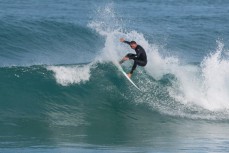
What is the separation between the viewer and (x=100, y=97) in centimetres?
1925

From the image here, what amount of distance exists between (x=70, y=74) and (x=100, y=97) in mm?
1356

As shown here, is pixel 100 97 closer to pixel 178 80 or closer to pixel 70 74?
pixel 70 74

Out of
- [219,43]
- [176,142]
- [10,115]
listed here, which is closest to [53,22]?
[219,43]

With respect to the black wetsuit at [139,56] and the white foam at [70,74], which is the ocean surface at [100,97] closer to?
the white foam at [70,74]

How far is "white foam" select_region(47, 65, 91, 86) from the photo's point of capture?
19.4m

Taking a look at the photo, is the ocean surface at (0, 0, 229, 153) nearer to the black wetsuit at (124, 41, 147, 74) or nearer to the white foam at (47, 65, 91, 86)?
the white foam at (47, 65, 91, 86)

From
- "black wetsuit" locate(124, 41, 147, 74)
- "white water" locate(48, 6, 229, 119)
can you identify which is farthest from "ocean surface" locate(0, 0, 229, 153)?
"black wetsuit" locate(124, 41, 147, 74)

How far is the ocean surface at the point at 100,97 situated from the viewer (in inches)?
574

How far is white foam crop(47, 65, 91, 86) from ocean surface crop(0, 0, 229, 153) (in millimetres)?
34

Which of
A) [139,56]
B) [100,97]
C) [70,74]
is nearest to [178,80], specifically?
[100,97]

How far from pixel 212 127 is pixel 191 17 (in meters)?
23.8

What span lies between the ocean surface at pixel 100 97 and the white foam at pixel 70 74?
1.3 inches

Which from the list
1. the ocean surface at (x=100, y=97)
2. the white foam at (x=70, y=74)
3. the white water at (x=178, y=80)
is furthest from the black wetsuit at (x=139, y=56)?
the white foam at (x=70, y=74)

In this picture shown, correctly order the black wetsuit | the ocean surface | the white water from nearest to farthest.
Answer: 1. the ocean surface
2. the black wetsuit
3. the white water
